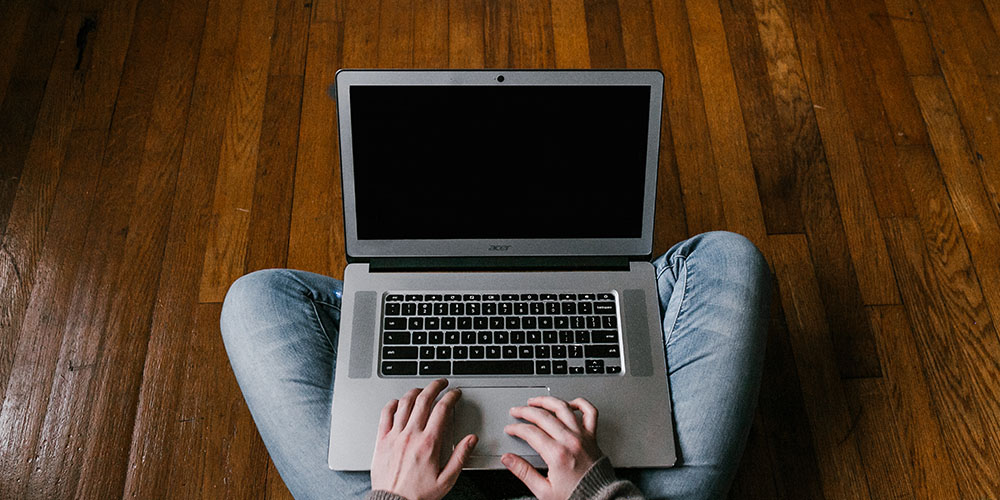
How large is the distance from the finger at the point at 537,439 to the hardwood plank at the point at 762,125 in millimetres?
787

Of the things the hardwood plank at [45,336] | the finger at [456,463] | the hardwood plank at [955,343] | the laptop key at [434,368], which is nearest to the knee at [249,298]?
the laptop key at [434,368]

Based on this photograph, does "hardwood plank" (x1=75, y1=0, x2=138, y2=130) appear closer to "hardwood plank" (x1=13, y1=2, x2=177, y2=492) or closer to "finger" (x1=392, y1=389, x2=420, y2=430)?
"hardwood plank" (x1=13, y1=2, x2=177, y2=492)

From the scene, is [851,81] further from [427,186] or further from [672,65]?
[427,186]

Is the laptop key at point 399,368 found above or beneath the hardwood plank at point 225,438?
above

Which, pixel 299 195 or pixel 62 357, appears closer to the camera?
pixel 62 357

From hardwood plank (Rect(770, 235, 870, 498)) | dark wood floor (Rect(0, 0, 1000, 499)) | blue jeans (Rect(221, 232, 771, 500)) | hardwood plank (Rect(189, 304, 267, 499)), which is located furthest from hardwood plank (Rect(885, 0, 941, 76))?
hardwood plank (Rect(189, 304, 267, 499))

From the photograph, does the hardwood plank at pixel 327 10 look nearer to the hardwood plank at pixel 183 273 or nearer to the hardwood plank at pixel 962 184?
the hardwood plank at pixel 183 273

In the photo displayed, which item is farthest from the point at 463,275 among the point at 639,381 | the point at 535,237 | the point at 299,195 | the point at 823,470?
the point at 823,470

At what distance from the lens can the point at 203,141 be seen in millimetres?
1509

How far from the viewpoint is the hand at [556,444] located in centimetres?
86

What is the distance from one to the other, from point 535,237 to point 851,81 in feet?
3.34

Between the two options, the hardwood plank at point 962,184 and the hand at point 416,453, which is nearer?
the hand at point 416,453

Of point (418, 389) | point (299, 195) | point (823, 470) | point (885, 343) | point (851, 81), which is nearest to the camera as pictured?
point (418, 389)

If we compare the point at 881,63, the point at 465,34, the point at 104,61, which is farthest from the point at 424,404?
the point at 881,63
